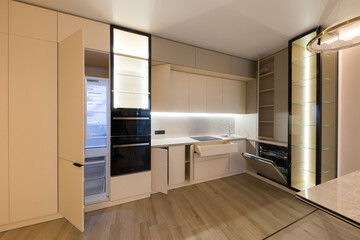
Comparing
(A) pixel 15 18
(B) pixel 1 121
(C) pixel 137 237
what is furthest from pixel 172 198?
(A) pixel 15 18

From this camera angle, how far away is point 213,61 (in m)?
2.70

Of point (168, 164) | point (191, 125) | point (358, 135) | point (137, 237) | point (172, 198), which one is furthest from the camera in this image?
point (191, 125)

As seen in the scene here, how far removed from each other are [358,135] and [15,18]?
444 centimetres

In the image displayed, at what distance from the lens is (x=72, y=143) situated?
1.53 metres

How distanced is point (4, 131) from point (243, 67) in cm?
390

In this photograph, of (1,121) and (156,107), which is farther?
(156,107)

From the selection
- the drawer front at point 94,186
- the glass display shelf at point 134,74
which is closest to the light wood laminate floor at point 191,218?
the drawer front at point 94,186

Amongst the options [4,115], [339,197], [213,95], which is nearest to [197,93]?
[213,95]

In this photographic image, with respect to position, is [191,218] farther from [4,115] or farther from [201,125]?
[4,115]

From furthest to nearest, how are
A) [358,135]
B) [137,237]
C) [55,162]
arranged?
[358,135], [55,162], [137,237]

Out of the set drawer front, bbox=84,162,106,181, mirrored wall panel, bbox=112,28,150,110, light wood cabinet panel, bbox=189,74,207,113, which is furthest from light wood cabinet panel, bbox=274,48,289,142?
drawer front, bbox=84,162,106,181

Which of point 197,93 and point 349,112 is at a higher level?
point 197,93

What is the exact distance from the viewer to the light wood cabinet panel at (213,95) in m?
3.01

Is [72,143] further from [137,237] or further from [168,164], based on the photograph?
[168,164]
